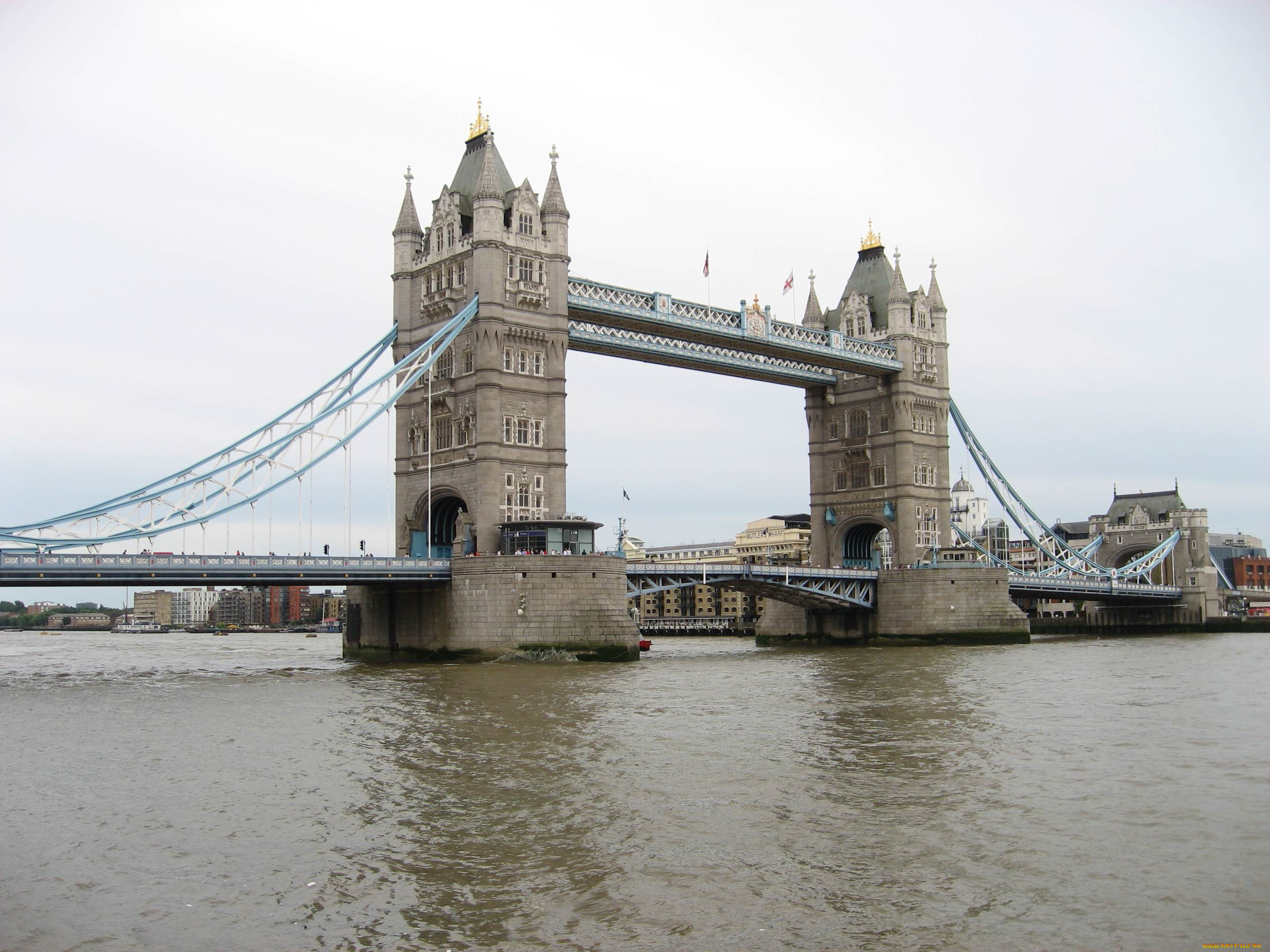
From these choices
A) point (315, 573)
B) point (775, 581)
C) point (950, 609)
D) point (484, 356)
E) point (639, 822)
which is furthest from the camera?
point (950, 609)

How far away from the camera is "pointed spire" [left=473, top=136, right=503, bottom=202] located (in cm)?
5703

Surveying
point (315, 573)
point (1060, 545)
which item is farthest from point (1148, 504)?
point (315, 573)

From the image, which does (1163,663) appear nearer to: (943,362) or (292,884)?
(943,362)

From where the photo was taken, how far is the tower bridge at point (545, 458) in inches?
2055

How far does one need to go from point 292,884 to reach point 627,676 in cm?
3072

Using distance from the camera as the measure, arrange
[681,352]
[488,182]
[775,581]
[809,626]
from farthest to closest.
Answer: [809,626] < [775,581] < [681,352] < [488,182]

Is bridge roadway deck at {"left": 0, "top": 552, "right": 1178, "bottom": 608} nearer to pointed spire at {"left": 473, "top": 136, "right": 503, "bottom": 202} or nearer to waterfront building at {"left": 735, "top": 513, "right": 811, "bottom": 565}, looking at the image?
pointed spire at {"left": 473, "top": 136, "right": 503, "bottom": 202}

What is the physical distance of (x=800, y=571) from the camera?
2657 inches

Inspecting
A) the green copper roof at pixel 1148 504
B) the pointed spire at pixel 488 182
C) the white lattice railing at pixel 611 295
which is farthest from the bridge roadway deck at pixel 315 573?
the green copper roof at pixel 1148 504

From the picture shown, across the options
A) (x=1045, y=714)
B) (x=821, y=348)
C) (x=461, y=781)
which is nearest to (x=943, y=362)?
(x=821, y=348)

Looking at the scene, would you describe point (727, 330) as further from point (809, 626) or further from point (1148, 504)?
point (1148, 504)

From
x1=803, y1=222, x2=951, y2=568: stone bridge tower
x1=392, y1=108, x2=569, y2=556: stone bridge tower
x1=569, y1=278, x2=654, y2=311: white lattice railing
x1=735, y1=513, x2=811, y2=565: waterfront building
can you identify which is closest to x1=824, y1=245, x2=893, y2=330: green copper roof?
x1=803, y1=222, x2=951, y2=568: stone bridge tower

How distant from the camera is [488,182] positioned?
57.3m

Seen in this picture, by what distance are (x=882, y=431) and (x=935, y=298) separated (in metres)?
10.5
